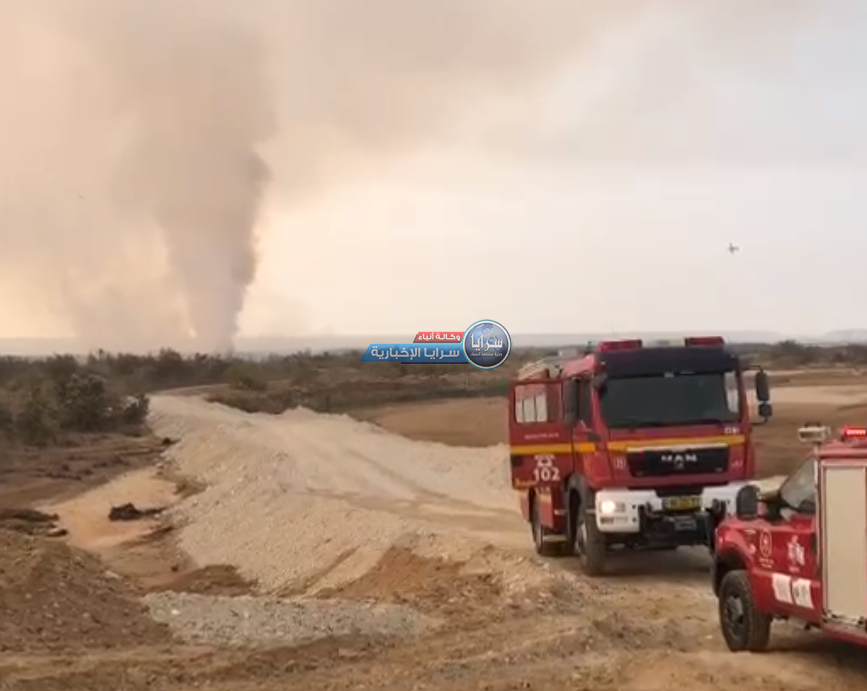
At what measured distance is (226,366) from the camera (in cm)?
12119

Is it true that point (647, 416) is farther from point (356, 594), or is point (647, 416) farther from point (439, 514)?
point (439, 514)

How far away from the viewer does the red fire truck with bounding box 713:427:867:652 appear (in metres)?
9.30

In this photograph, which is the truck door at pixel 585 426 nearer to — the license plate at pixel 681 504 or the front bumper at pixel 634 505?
the front bumper at pixel 634 505

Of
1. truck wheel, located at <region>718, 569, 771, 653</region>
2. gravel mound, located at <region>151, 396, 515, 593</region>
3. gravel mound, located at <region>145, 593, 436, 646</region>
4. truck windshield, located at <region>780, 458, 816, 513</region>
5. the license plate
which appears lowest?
gravel mound, located at <region>151, 396, 515, 593</region>

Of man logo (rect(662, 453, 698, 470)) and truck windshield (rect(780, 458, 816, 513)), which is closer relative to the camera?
truck windshield (rect(780, 458, 816, 513))

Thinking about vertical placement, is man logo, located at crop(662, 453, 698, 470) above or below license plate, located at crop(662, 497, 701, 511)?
above

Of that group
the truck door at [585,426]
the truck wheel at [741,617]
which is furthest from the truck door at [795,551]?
the truck door at [585,426]

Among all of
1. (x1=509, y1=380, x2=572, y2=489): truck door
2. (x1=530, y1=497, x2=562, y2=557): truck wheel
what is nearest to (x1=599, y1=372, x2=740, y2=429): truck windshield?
(x1=509, y1=380, x2=572, y2=489): truck door

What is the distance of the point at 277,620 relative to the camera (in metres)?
14.0

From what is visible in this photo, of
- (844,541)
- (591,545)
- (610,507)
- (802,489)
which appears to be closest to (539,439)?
(591,545)

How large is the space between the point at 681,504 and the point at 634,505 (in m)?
0.68

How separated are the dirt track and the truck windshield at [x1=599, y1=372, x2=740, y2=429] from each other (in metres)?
2.28

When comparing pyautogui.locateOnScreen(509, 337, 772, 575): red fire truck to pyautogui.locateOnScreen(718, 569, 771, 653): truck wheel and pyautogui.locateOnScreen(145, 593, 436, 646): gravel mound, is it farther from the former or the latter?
pyautogui.locateOnScreen(718, 569, 771, 653): truck wheel

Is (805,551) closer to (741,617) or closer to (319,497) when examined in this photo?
(741,617)
